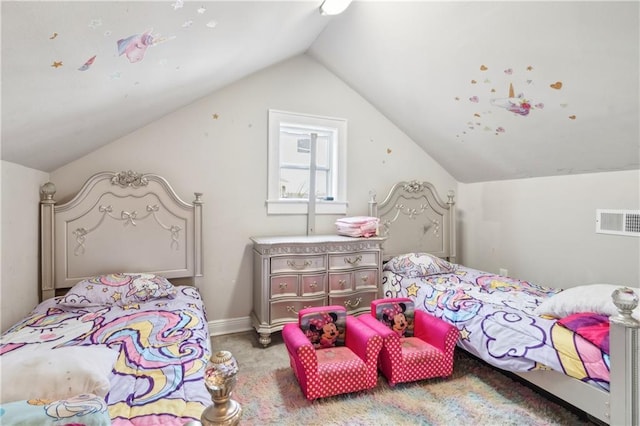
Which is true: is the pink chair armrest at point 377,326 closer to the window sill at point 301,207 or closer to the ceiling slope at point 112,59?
the window sill at point 301,207

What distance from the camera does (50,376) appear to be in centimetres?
90

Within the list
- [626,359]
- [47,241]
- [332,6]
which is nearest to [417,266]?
[626,359]

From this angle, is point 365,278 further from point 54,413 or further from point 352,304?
point 54,413

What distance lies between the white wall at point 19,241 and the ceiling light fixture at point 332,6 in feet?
6.97

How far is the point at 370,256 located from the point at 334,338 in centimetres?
99

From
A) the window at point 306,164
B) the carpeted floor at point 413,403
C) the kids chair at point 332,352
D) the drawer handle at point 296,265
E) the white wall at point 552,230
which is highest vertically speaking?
the window at point 306,164

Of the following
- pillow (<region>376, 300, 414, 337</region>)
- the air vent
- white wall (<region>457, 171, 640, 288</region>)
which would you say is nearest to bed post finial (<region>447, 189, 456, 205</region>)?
white wall (<region>457, 171, 640, 288</region>)

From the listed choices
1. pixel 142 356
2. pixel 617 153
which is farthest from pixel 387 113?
pixel 142 356

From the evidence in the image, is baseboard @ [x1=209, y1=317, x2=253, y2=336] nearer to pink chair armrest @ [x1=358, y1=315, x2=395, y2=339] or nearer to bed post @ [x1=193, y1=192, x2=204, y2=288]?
bed post @ [x1=193, y1=192, x2=204, y2=288]

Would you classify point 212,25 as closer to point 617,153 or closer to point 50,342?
point 50,342

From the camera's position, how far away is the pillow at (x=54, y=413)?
0.72 meters

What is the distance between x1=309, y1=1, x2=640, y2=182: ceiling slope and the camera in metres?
1.68

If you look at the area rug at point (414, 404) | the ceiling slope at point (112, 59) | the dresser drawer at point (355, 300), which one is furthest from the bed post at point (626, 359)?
the ceiling slope at point (112, 59)

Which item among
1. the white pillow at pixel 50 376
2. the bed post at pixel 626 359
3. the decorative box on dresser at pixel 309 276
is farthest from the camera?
the decorative box on dresser at pixel 309 276
